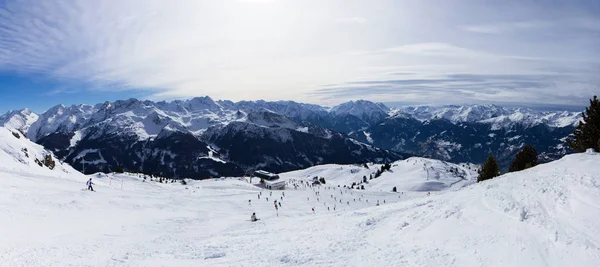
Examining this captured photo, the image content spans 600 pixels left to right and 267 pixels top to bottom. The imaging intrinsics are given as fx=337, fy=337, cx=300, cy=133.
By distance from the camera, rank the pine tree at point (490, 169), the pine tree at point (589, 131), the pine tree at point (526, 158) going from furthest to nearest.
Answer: the pine tree at point (490, 169), the pine tree at point (526, 158), the pine tree at point (589, 131)

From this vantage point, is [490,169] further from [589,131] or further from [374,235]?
[374,235]

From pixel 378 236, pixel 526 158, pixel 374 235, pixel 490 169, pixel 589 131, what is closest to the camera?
pixel 378 236

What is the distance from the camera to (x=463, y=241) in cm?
1781

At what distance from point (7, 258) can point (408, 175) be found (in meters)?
197

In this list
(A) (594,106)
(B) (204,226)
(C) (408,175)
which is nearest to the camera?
(B) (204,226)

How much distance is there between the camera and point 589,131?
4175 cm

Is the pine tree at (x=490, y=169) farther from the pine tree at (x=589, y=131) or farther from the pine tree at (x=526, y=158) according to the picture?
the pine tree at (x=589, y=131)

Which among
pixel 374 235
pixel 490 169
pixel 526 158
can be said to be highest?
pixel 374 235

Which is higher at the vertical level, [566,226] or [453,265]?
[566,226]

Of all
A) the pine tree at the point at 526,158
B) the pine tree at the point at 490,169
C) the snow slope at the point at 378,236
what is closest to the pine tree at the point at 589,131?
the snow slope at the point at 378,236

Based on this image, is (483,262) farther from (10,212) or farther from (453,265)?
(10,212)

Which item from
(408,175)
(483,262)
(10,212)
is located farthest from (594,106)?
(408,175)

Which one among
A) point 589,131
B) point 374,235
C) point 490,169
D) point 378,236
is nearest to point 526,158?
point 490,169

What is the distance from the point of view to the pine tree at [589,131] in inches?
1606
